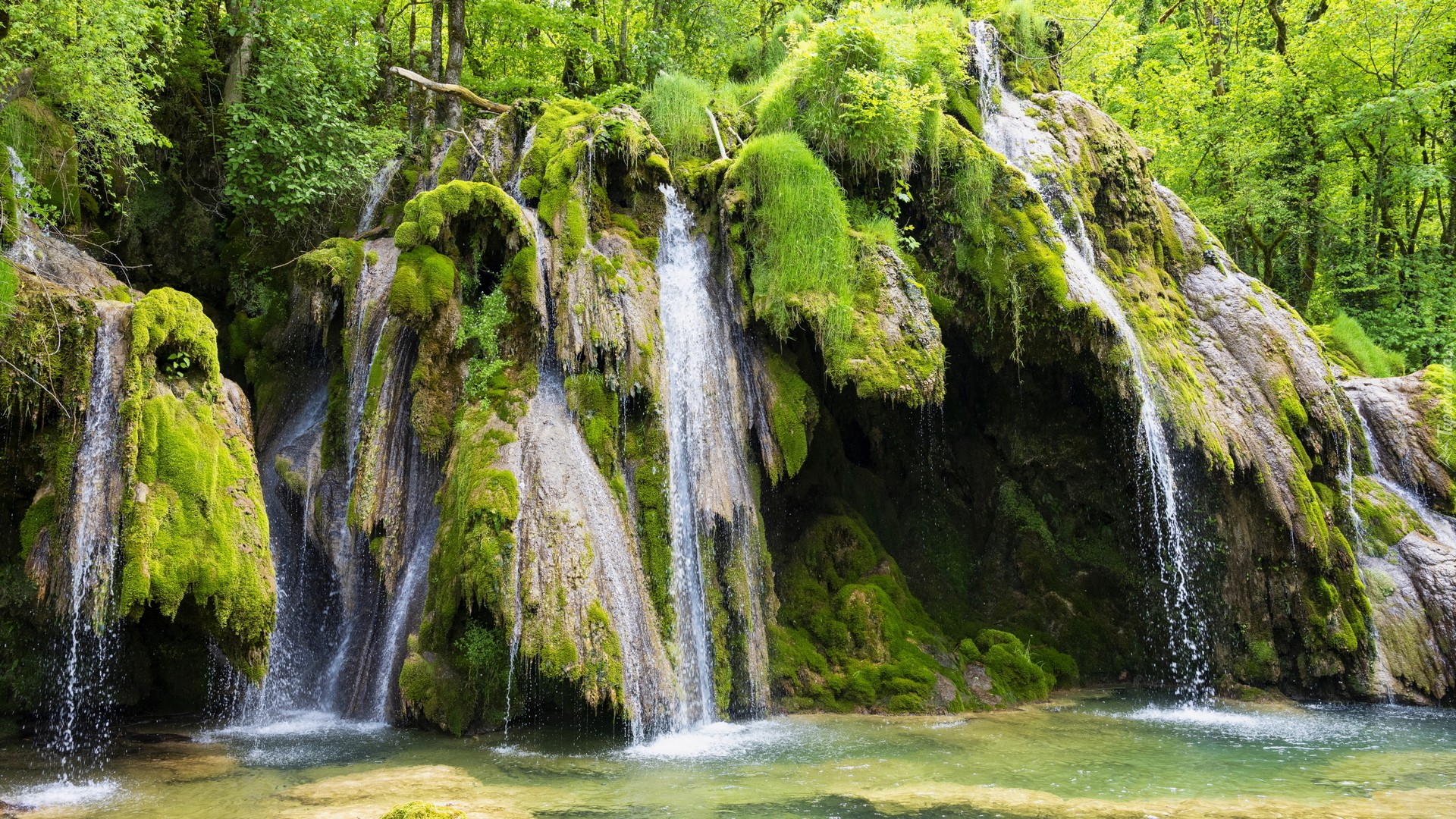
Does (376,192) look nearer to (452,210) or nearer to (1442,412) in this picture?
(452,210)

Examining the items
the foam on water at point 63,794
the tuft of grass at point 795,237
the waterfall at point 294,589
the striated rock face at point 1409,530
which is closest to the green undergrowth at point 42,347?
the waterfall at point 294,589

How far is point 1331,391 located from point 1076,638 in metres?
6.12

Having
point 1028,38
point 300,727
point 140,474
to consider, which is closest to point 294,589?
point 300,727

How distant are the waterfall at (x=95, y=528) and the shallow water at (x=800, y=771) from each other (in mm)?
677

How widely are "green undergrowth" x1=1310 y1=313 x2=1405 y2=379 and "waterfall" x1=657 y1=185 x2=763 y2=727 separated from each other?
13964mm

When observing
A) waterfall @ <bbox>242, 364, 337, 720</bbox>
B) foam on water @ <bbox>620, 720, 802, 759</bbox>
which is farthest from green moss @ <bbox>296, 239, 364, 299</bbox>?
foam on water @ <bbox>620, 720, 802, 759</bbox>

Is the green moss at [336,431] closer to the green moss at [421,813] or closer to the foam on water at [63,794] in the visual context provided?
the foam on water at [63,794]

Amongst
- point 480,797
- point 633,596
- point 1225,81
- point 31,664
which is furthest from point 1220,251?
point 31,664

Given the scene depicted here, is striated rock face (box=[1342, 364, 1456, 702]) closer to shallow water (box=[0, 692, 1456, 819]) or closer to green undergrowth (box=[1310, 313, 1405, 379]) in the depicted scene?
shallow water (box=[0, 692, 1456, 819])

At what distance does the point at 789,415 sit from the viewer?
40.9 ft

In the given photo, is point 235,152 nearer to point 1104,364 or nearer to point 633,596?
point 633,596

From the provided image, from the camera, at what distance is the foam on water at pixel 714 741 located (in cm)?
922

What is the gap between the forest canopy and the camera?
476 inches

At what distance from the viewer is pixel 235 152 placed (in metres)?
14.6
